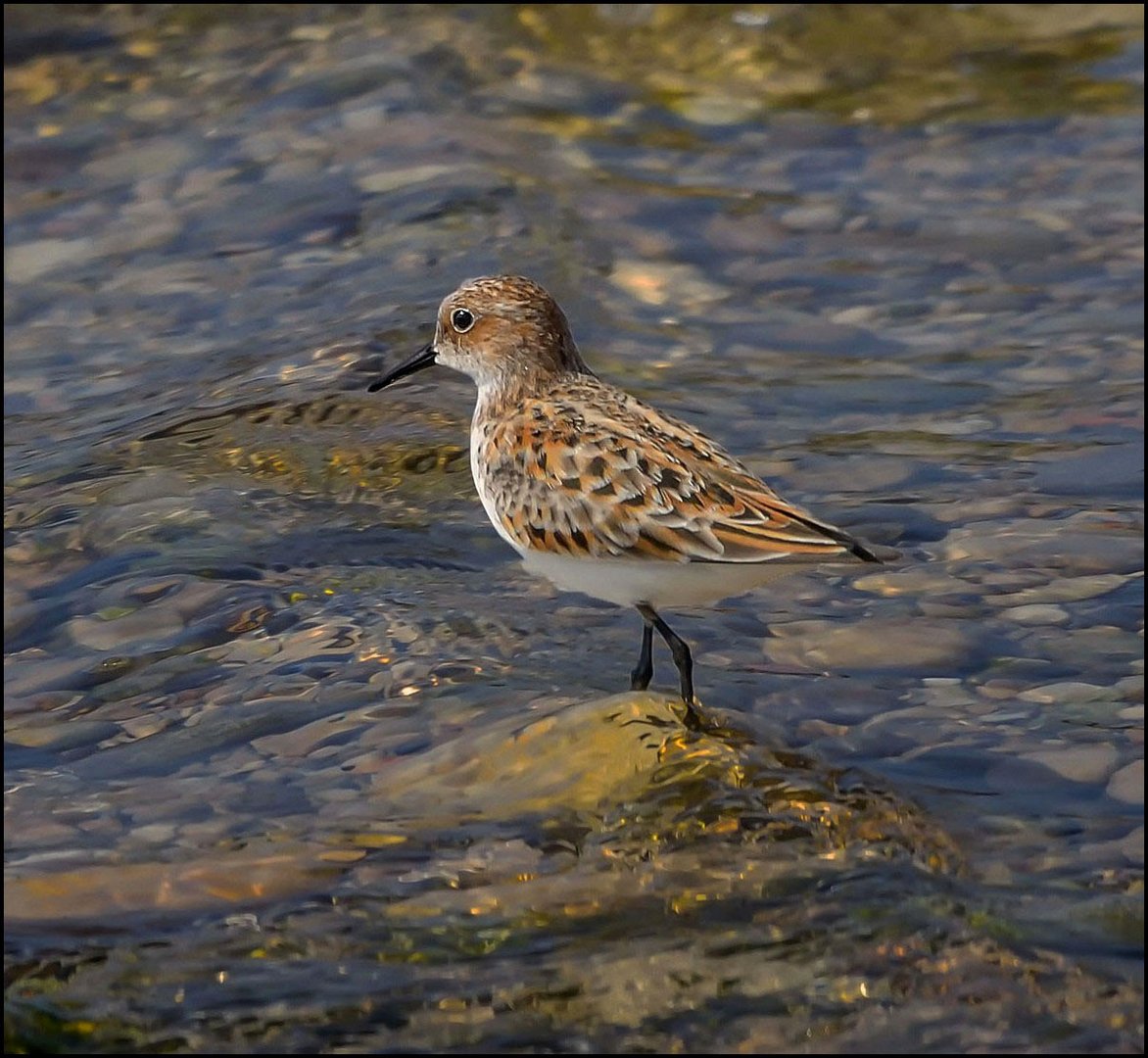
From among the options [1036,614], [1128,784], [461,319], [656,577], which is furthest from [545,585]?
[1128,784]

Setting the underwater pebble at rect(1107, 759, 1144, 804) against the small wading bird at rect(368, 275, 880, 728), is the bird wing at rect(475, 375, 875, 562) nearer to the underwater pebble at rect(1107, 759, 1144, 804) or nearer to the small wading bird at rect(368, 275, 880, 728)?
the small wading bird at rect(368, 275, 880, 728)

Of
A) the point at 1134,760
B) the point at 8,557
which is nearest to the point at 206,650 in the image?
the point at 8,557

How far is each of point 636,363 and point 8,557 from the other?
3.37m

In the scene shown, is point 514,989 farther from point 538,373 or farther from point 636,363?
point 636,363

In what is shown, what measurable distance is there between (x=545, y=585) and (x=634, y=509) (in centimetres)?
139

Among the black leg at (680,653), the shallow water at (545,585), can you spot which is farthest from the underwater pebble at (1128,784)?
the black leg at (680,653)

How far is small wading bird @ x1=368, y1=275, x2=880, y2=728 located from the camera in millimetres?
5902

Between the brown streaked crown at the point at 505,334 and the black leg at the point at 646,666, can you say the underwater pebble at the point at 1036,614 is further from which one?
the brown streaked crown at the point at 505,334

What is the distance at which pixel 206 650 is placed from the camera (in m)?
6.83

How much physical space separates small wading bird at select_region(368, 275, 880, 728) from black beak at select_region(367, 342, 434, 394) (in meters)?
0.76

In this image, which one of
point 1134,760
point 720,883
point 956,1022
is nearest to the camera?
point 956,1022

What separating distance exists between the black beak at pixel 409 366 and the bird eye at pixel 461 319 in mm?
249

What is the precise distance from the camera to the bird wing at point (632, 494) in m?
5.88

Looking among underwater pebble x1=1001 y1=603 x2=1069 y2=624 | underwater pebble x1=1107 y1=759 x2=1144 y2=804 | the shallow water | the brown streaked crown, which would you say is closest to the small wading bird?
the brown streaked crown
